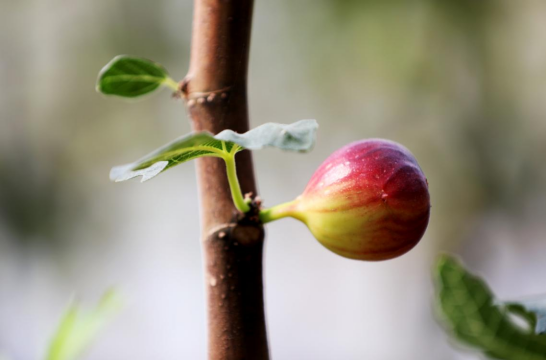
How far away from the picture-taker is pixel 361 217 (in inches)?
12.0

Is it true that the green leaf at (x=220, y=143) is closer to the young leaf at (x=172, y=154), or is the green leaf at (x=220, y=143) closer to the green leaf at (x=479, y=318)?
the young leaf at (x=172, y=154)

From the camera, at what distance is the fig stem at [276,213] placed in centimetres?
33

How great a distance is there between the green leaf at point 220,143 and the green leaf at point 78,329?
31cm

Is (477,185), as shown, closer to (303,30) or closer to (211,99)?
(303,30)

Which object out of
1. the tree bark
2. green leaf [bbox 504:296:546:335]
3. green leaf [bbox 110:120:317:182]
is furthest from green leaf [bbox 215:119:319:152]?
green leaf [bbox 504:296:546:335]

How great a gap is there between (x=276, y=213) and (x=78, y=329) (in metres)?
0.29

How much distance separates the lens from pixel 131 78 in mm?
395

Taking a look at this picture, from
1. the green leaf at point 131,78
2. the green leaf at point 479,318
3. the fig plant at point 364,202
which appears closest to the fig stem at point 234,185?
the fig plant at point 364,202

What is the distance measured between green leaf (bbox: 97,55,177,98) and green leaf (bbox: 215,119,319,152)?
169 mm

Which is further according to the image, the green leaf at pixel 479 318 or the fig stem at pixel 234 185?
the green leaf at pixel 479 318

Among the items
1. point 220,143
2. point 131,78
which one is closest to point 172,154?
point 220,143

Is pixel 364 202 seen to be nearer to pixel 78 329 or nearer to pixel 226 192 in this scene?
pixel 226 192

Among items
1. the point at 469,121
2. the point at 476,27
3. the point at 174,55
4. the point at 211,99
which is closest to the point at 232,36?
the point at 211,99

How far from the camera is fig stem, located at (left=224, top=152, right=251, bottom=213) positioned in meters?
0.29
